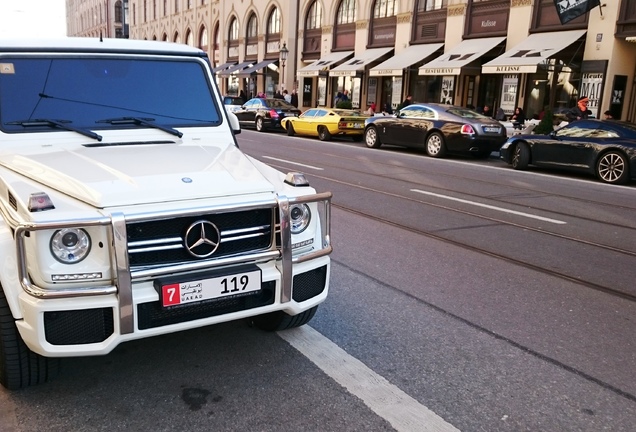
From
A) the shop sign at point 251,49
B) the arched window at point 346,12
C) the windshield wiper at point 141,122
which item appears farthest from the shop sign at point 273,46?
the windshield wiper at point 141,122

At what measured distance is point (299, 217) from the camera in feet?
11.8

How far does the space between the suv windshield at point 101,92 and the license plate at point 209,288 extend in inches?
70.3

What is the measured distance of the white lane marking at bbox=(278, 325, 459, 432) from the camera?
307 centimetres

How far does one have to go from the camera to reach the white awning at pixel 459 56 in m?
24.4

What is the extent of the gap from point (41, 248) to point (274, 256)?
3.98 ft

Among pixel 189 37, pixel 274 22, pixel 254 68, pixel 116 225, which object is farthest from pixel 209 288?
pixel 189 37

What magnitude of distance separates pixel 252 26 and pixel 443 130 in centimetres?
3295

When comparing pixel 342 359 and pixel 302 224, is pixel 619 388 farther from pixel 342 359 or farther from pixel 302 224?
pixel 302 224

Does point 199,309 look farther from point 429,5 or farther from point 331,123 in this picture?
point 429,5

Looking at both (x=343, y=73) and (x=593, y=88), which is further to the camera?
(x=343, y=73)

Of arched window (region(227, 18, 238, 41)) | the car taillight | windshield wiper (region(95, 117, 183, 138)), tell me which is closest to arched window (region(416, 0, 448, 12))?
the car taillight

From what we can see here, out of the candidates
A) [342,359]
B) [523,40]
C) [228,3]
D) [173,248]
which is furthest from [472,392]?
[228,3]

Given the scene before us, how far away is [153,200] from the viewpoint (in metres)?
3.05

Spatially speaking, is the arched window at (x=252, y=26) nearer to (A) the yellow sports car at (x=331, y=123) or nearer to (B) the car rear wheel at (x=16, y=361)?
(A) the yellow sports car at (x=331, y=123)
